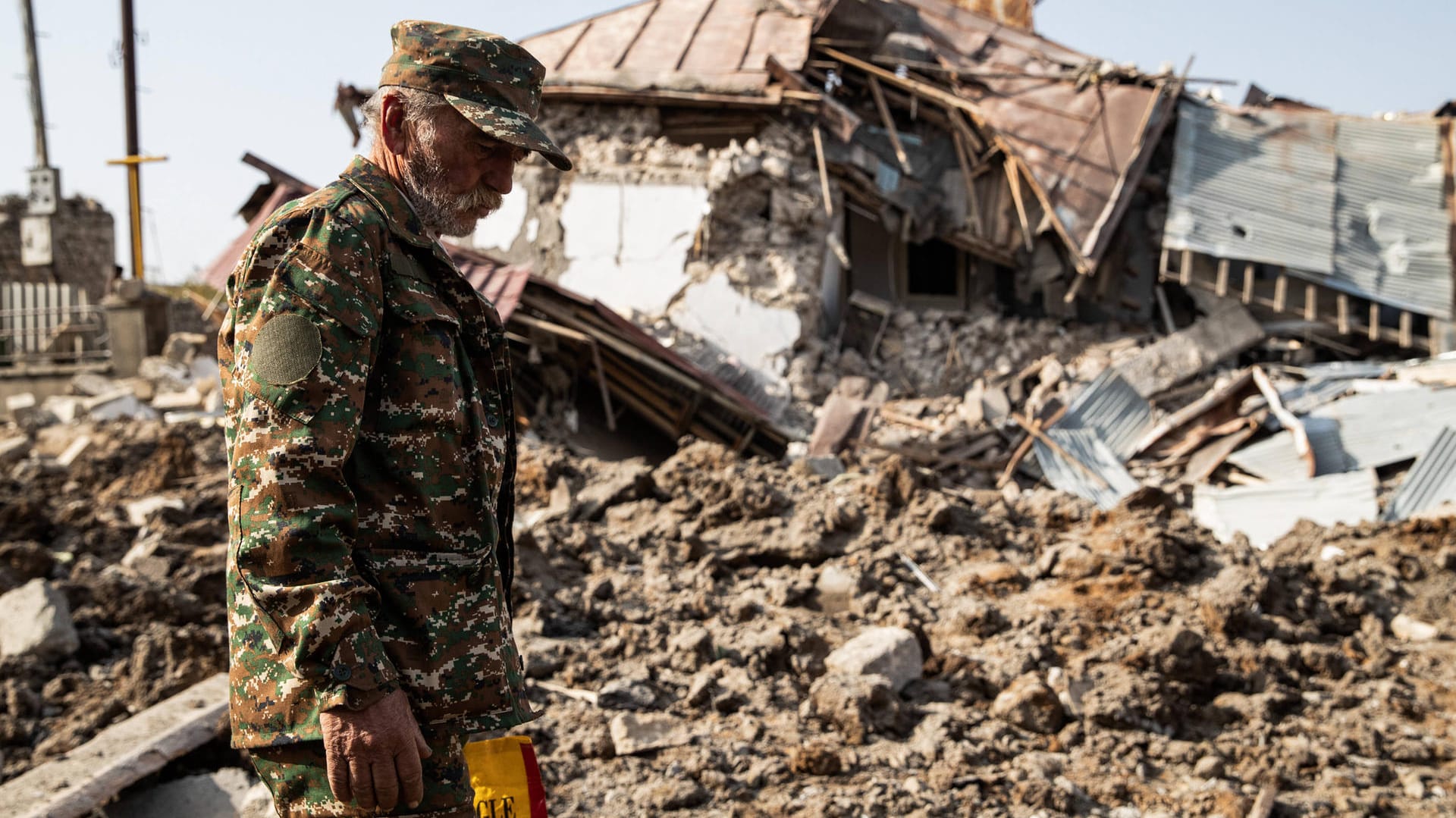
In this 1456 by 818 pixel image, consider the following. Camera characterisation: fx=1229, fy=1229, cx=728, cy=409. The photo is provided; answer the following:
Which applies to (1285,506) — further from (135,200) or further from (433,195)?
(135,200)

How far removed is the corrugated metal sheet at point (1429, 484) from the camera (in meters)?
9.44

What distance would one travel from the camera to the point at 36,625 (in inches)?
201

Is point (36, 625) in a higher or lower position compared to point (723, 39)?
lower

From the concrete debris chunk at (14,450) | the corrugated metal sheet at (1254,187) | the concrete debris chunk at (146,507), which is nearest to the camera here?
the concrete debris chunk at (146,507)

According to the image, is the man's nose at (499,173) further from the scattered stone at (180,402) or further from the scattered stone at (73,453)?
the scattered stone at (180,402)

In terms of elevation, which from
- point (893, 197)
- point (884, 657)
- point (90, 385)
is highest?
point (893, 197)

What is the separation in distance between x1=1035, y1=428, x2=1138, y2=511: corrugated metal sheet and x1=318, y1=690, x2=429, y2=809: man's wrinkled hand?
30.8 feet

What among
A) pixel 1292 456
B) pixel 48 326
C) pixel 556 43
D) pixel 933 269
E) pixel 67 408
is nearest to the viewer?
pixel 1292 456

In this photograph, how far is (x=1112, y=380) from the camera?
12.2 metres

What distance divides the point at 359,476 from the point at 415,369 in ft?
0.64

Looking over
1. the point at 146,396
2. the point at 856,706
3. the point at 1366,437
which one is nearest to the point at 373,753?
the point at 856,706

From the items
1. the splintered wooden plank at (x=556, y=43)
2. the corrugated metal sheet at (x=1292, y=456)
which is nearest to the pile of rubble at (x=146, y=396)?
the splintered wooden plank at (x=556, y=43)

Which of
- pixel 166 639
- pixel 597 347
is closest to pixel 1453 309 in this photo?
pixel 597 347

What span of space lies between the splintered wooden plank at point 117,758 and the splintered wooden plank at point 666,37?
10.5 metres
